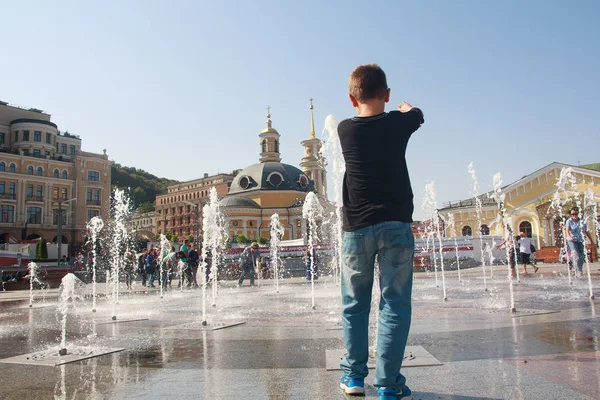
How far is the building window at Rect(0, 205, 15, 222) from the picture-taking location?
5323cm

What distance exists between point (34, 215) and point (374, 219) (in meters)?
61.1

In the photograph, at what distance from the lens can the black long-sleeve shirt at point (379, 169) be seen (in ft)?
8.77

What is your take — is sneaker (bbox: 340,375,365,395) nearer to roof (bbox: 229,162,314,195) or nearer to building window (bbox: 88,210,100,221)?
building window (bbox: 88,210,100,221)

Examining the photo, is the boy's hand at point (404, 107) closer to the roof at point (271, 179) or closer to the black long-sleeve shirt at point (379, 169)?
the black long-sleeve shirt at point (379, 169)

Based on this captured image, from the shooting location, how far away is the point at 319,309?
25.3 ft

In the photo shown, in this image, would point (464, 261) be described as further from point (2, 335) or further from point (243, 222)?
point (243, 222)

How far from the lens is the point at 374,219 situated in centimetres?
265

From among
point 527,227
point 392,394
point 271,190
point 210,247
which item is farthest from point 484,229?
point 392,394

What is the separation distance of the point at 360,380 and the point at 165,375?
142 cm

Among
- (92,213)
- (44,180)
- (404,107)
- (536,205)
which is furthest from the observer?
(92,213)

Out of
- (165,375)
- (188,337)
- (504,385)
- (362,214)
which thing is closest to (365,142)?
(362,214)

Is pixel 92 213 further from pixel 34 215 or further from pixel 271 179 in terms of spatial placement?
pixel 271 179

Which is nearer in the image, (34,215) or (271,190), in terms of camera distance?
(34,215)

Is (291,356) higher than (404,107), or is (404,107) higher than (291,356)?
(404,107)
